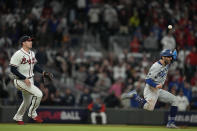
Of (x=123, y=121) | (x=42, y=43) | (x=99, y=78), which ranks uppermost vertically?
(x=42, y=43)

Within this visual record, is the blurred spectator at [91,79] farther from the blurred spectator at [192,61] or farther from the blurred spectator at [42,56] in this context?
the blurred spectator at [192,61]

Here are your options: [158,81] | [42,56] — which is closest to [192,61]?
[42,56]

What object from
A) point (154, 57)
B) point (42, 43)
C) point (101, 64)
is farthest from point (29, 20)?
point (154, 57)

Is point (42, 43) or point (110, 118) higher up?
point (42, 43)

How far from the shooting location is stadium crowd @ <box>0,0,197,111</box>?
19997mm

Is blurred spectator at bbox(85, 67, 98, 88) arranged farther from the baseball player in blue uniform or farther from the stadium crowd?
the baseball player in blue uniform

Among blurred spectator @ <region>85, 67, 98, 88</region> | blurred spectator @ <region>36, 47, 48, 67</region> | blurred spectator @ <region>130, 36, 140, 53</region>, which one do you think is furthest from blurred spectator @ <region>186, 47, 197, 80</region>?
blurred spectator @ <region>36, 47, 48, 67</region>

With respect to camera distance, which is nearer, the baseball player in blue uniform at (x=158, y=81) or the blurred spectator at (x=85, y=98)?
the baseball player in blue uniform at (x=158, y=81)

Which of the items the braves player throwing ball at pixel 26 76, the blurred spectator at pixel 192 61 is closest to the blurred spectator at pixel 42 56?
the blurred spectator at pixel 192 61

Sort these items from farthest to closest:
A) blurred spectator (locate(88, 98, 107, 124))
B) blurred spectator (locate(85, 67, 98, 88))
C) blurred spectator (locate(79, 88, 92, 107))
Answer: blurred spectator (locate(85, 67, 98, 88)), blurred spectator (locate(79, 88, 92, 107)), blurred spectator (locate(88, 98, 107, 124))

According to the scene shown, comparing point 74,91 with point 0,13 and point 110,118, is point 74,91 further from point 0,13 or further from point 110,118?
point 0,13

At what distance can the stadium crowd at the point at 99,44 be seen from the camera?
65.6 feet

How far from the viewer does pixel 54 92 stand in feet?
63.7

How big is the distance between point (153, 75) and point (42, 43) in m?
8.32
